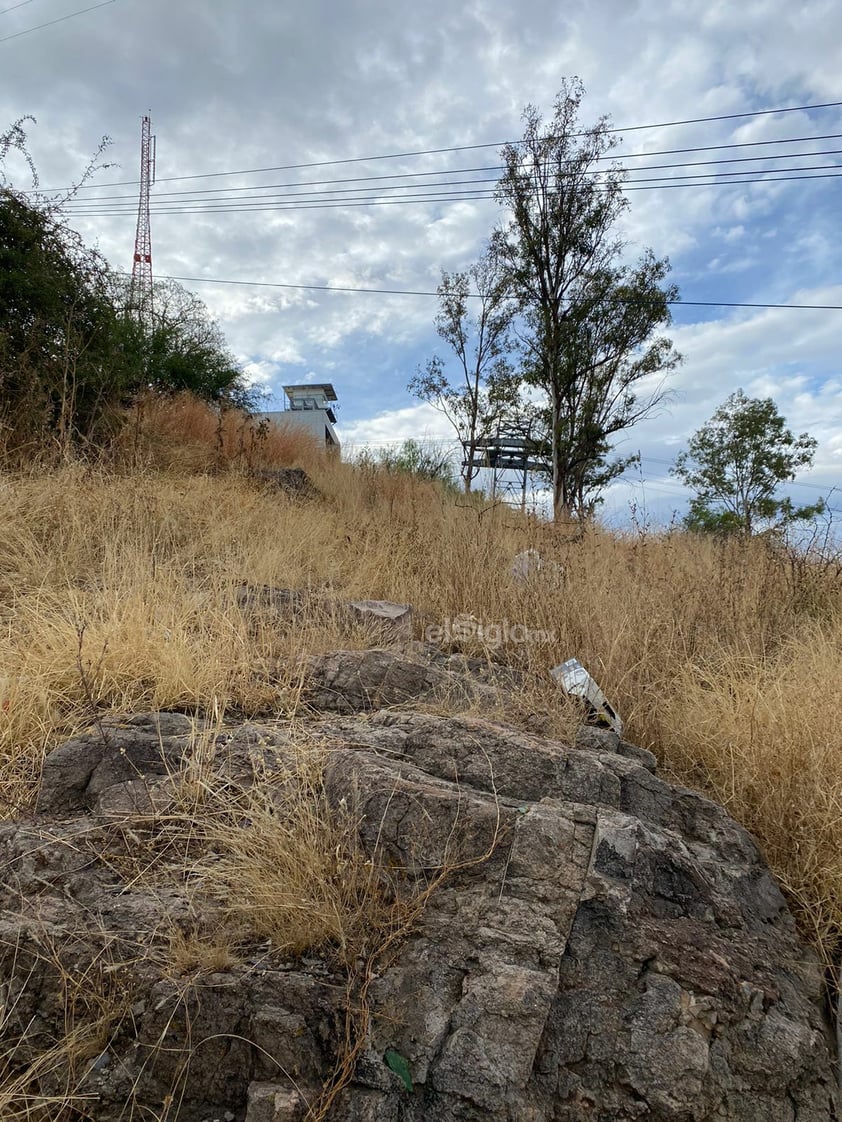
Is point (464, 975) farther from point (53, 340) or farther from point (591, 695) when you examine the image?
point (53, 340)

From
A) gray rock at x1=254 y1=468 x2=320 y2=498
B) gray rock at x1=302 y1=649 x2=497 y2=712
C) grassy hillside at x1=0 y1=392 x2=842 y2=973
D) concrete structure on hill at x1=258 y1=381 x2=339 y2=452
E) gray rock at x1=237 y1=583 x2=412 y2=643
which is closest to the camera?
grassy hillside at x1=0 y1=392 x2=842 y2=973

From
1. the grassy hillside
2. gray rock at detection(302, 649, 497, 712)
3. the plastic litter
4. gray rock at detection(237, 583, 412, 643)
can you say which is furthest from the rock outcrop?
gray rock at detection(237, 583, 412, 643)

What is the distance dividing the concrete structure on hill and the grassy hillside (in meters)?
6.94

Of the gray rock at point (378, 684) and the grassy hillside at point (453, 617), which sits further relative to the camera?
the gray rock at point (378, 684)

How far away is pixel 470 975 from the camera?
1.32 meters

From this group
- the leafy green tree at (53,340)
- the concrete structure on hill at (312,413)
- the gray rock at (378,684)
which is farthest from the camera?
the concrete structure on hill at (312,413)

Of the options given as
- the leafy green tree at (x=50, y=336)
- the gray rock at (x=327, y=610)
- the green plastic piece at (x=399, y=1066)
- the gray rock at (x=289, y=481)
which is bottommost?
the green plastic piece at (x=399, y=1066)

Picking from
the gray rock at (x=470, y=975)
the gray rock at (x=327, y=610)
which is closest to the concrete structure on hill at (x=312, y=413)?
the gray rock at (x=327, y=610)

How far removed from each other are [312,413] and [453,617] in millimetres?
15979

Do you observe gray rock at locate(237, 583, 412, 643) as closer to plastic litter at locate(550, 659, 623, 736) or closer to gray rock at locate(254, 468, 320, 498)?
plastic litter at locate(550, 659, 623, 736)

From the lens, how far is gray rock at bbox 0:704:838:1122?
117 centimetres

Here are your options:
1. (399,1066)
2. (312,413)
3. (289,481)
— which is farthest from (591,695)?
(312,413)

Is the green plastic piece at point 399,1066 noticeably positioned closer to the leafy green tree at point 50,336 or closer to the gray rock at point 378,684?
the gray rock at point 378,684

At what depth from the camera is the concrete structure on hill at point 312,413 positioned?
13.9m
